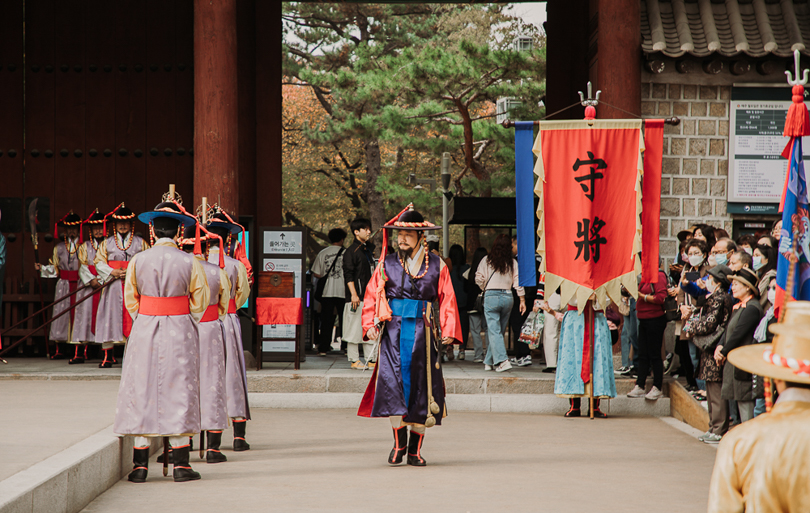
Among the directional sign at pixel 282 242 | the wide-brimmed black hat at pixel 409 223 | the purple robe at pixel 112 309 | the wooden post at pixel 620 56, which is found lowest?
the purple robe at pixel 112 309

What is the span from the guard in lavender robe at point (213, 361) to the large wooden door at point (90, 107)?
16.7 ft

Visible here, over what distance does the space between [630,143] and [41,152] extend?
750 centimetres

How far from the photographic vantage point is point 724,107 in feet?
32.1

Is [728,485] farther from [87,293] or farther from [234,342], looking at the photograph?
[87,293]

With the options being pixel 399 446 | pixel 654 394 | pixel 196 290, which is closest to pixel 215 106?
pixel 196 290

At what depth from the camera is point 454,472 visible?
5.94 m

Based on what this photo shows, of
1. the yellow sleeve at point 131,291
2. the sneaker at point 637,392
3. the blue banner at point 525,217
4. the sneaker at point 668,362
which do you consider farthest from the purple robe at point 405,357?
the sneaker at point 668,362

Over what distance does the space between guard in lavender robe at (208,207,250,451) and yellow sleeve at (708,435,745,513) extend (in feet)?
15.9

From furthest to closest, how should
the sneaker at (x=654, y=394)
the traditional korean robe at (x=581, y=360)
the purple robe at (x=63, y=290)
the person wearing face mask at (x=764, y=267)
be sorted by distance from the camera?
the purple robe at (x=63, y=290)
the sneaker at (x=654, y=394)
the traditional korean robe at (x=581, y=360)
the person wearing face mask at (x=764, y=267)

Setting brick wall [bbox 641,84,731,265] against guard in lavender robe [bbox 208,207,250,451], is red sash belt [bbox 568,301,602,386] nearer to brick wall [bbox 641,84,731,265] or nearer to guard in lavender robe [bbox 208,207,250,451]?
brick wall [bbox 641,84,731,265]

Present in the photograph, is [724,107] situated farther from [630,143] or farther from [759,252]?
[759,252]

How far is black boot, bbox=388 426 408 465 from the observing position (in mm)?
6199

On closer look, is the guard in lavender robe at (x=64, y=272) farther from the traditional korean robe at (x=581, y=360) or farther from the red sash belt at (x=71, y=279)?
the traditional korean robe at (x=581, y=360)

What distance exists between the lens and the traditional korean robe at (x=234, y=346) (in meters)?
6.66
